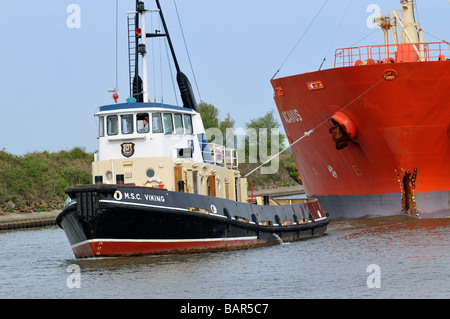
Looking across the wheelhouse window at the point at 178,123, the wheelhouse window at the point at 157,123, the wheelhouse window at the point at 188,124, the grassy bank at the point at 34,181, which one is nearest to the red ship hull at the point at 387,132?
the wheelhouse window at the point at 188,124

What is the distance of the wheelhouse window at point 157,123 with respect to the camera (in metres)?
21.1

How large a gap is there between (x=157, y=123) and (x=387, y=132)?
10.0 metres

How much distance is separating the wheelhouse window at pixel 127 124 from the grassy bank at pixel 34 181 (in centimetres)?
2219

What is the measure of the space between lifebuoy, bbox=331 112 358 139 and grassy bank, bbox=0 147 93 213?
66.2ft

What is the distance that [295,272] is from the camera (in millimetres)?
17641

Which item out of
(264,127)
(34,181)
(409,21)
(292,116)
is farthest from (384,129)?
(264,127)

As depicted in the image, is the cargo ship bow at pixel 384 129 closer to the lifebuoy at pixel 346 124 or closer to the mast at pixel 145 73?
the lifebuoy at pixel 346 124

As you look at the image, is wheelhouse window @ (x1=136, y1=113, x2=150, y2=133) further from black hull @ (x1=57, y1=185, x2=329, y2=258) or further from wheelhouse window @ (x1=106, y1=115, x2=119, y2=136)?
black hull @ (x1=57, y1=185, x2=329, y2=258)

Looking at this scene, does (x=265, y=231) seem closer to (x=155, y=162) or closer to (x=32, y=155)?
(x=155, y=162)

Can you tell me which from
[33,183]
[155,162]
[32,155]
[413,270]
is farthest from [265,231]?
[32,155]

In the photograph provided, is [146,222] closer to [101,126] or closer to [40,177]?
[101,126]

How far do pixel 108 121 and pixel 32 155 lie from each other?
3140cm

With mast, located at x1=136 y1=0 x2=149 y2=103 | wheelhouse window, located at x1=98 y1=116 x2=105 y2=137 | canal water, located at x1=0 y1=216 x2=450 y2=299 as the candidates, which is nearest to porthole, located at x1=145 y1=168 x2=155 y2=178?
wheelhouse window, located at x1=98 y1=116 x2=105 y2=137

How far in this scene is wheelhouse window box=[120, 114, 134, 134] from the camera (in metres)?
21.1
